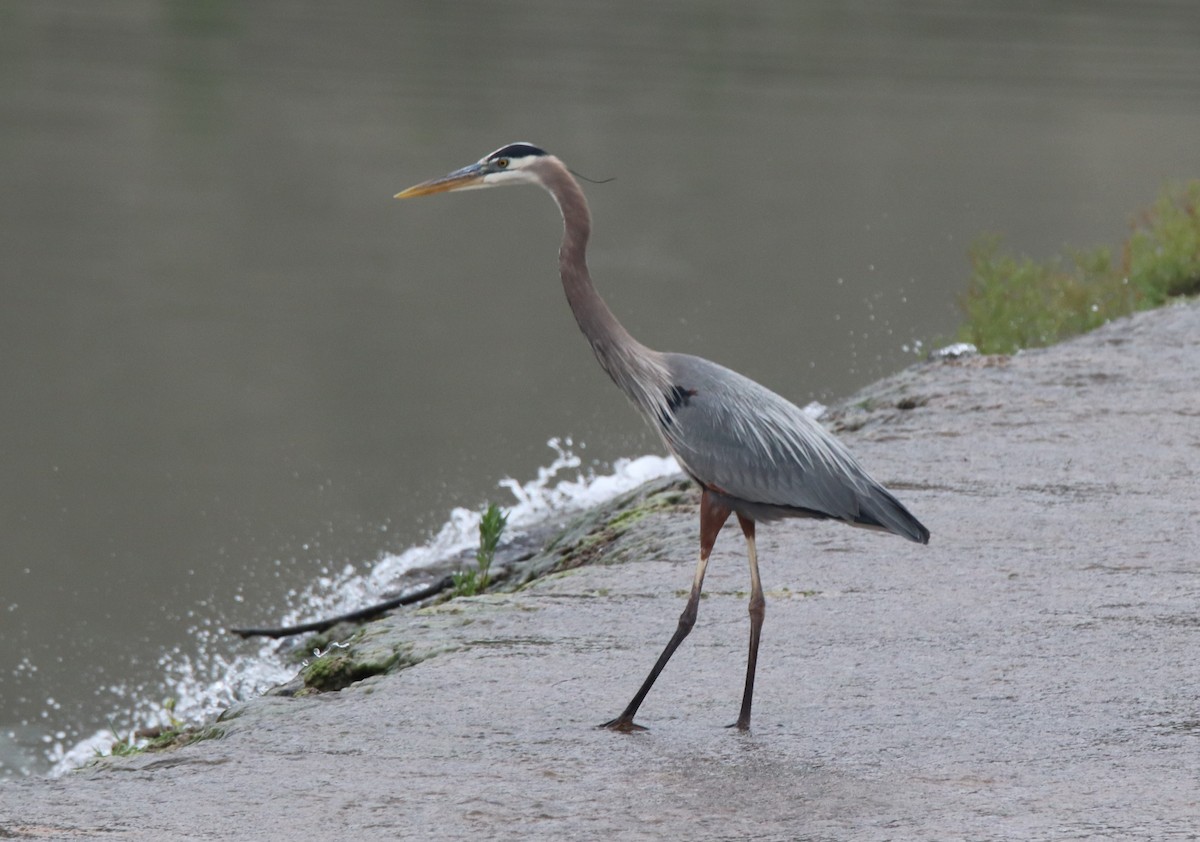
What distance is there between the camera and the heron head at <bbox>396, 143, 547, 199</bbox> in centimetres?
464

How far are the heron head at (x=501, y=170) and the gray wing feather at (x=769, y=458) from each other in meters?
0.80

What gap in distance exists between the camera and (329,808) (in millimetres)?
3670

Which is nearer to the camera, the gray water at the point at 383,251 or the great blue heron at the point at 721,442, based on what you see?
the great blue heron at the point at 721,442

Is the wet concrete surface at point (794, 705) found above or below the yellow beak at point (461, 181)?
below

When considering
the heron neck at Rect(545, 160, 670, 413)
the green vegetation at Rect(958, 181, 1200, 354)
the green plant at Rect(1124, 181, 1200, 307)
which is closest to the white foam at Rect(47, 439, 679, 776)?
the heron neck at Rect(545, 160, 670, 413)

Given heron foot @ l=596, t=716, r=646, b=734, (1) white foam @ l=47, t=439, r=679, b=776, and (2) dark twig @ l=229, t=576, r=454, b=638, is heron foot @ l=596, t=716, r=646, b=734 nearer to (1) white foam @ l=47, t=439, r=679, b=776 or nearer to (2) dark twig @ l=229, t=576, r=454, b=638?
(1) white foam @ l=47, t=439, r=679, b=776

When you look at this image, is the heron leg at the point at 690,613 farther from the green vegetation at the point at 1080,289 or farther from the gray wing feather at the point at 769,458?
the green vegetation at the point at 1080,289

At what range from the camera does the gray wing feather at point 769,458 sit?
13.7 ft

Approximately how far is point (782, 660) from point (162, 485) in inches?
242

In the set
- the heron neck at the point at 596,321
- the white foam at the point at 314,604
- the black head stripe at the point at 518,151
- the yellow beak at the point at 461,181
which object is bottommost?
the white foam at the point at 314,604

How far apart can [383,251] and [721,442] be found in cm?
1278

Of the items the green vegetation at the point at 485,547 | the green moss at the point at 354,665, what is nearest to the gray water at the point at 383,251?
the green vegetation at the point at 485,547

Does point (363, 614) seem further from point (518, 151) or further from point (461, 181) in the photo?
point (518, 151)

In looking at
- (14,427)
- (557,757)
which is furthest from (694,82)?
(557,757)
